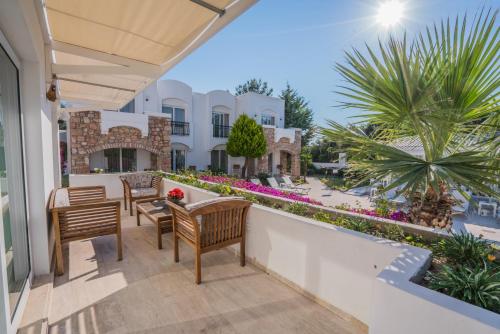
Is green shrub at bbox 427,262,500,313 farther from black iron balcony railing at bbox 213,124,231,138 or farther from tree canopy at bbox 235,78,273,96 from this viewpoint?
tree canopy at bbox 235,78,273,96

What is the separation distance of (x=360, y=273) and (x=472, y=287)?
2.92 feet

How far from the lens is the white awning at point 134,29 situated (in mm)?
2244

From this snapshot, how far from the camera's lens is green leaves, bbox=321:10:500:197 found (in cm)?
187

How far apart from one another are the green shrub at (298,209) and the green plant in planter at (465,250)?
1413mm

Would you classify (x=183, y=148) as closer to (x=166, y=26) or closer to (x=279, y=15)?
(x=279, y=15)

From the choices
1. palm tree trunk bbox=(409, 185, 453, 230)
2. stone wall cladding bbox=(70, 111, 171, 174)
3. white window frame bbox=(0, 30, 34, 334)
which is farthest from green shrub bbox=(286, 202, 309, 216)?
stone wall cladding bbox=(70, 111, 171, 174)

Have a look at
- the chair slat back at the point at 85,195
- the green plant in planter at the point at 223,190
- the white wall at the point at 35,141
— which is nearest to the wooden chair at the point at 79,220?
the white wall at the point at 35,141

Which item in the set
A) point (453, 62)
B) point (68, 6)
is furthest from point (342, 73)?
point (68, 6)

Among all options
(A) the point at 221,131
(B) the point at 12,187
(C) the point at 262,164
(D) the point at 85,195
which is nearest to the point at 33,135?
(B) the point at 12,187

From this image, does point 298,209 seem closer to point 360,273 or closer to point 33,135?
point 360,273

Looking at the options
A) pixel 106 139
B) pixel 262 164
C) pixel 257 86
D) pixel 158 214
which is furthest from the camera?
pixel 257 86

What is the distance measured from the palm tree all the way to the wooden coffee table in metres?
2.92

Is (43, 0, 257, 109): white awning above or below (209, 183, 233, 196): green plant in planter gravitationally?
above

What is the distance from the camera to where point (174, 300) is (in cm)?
258
